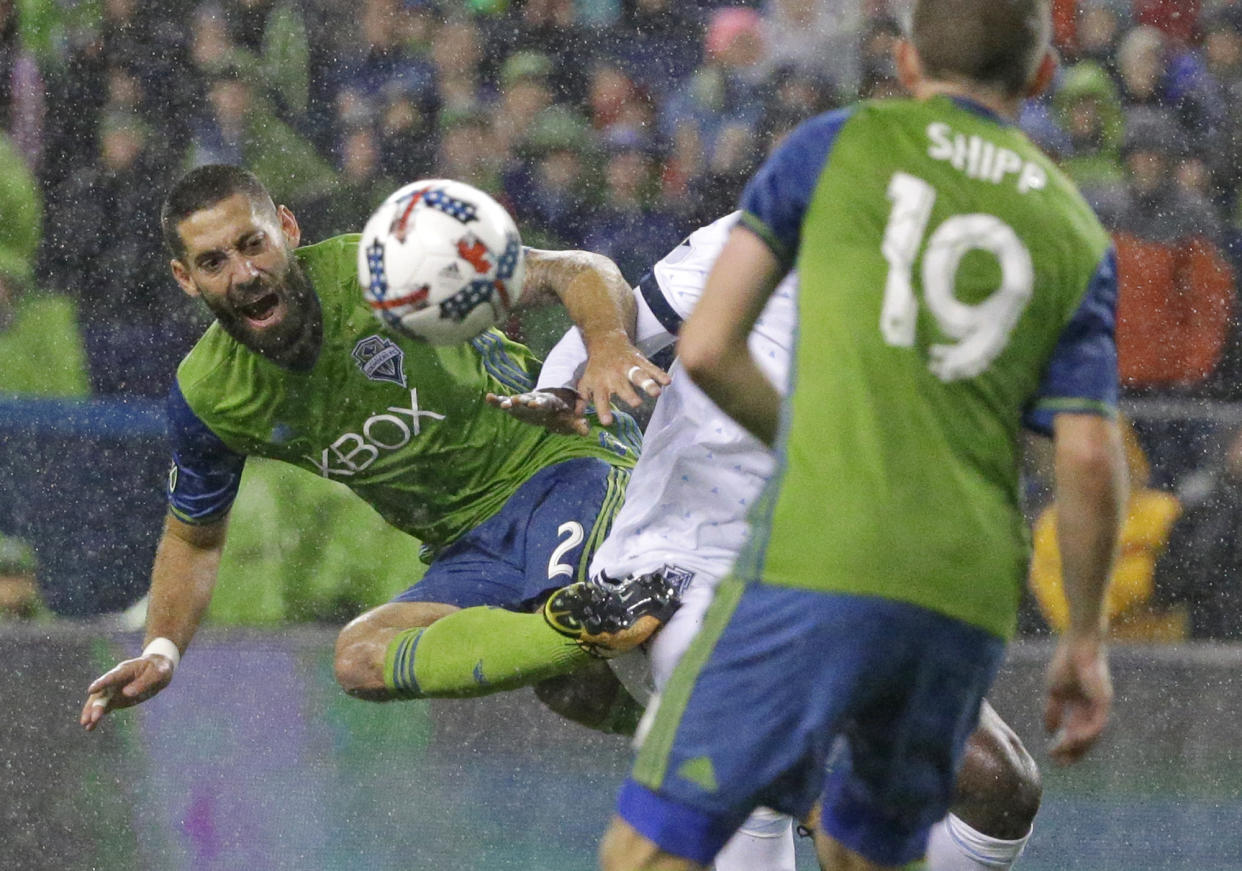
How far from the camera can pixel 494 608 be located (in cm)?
345

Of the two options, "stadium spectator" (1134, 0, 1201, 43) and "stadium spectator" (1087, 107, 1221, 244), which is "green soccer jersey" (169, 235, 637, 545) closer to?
"stadium spectator" (1087, 107, 1221, 244)

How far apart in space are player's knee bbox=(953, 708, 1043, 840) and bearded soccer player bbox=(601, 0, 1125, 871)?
120 centimetres

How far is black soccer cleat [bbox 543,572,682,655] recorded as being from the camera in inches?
124

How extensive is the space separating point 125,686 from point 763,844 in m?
1.31

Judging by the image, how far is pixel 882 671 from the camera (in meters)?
2.18

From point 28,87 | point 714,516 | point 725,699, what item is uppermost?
point 725,699

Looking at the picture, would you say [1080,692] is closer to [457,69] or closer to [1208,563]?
[1208,563]

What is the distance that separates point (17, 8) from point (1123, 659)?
501cm

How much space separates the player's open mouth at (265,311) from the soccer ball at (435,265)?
1.85 ft

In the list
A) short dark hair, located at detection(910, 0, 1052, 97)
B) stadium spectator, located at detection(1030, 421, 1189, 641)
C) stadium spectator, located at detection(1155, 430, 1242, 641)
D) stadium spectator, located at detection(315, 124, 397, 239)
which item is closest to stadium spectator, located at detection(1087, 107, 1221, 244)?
stadium spectator, located at detection(1030, 421, 1189, 641)

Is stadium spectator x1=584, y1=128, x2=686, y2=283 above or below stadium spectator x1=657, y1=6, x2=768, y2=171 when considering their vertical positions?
below

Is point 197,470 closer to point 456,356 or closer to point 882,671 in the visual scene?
point 456,356

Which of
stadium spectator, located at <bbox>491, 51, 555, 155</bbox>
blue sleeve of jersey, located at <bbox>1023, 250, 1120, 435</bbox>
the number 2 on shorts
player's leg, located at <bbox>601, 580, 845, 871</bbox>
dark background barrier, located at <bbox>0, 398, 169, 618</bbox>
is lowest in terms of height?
dark background barrier, located at <bbox>0, 398, 169, 618</bbox>

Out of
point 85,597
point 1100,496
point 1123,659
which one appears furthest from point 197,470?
point 1123,659
